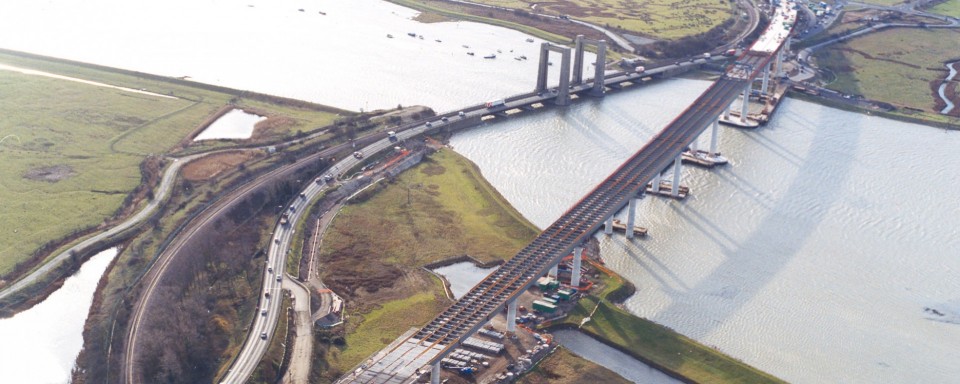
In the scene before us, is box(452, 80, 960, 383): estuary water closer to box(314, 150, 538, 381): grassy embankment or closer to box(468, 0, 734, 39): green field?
box(314, 150, 538, 381): grassy embankment

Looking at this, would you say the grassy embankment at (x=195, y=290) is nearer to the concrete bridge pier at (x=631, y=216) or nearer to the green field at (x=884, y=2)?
the concrete bridge pier at (x=631, y=216)

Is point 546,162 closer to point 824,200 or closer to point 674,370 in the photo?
point 824,200

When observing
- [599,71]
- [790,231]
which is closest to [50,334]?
[790,231]

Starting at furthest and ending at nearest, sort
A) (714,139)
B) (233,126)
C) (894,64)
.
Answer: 1. (894,64)
2. (233,126)
3. (714,139)

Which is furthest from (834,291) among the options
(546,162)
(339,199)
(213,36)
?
(213,36)

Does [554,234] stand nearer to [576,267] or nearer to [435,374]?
[576,267]
